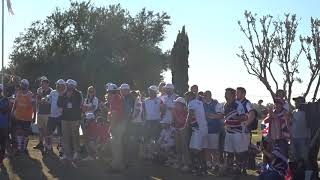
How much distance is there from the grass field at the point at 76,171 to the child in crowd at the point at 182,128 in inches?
13.3

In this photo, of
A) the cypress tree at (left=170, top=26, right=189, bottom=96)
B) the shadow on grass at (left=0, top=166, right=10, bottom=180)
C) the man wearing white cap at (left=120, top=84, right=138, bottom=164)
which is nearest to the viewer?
the shadow on grass at (left=0, top=166, right=10, bottom=180)

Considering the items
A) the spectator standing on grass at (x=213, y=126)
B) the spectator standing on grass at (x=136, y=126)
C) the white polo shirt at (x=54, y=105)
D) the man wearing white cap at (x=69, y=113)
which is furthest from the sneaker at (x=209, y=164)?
the white polo shirt at (x=54, y=105)

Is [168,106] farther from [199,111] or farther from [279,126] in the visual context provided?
[279,126]

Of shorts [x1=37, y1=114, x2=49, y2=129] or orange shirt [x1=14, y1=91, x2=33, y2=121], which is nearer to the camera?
orange shirt [x1=14, y1=91, x2=33, y2=121]

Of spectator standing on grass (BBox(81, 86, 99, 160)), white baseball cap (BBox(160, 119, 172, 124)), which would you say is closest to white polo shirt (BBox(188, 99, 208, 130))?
white baseball cap (BBox(160, 119, 172, 124))

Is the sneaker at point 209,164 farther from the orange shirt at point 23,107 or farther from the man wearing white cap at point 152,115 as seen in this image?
the orange shirt at point 23,107

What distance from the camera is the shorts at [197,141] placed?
1156cm

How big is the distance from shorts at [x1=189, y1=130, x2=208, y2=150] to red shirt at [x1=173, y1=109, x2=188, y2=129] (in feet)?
1.26

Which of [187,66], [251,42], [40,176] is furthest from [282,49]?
[40,176]

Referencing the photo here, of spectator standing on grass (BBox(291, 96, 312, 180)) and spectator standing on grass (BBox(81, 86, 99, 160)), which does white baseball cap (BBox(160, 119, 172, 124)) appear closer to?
spectator standing on grass (BBox(81, 86, 99, 160))

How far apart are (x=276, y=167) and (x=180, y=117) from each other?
3.30 m

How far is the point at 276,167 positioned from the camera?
912 cm

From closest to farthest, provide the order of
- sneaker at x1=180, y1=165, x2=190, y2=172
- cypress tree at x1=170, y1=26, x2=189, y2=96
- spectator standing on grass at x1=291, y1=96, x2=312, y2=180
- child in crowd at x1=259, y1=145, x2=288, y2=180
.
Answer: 1. child in crowd at x1=259, y1=145, x2=288, y2=180
2. spectator standing on grass at x1=291, y1=96, x2=312, y2=180
3. sneaker at x1=180, y1=165, x2=190, y2=172
4. cypress tree at x1=170, y1=26, x2=189, y2=96

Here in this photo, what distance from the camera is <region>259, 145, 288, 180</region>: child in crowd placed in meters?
9.02
